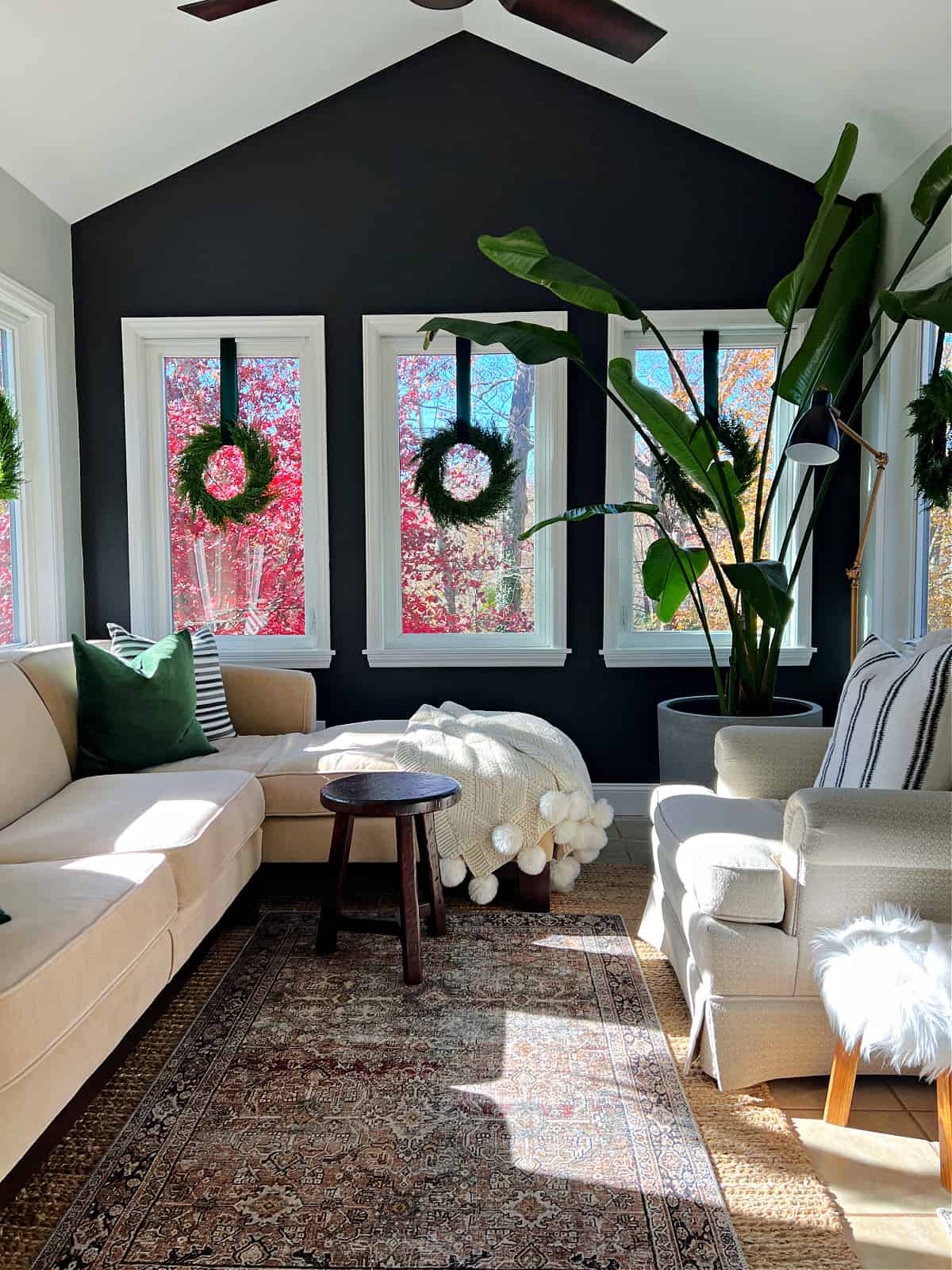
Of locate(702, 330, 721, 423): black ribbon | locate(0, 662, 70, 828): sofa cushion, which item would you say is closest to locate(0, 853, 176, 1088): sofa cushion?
locate(0, 662, 70, 828): sofa cushion

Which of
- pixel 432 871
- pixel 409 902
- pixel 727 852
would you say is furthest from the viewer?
pixel 432 871

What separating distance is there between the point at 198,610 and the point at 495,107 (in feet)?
8.70

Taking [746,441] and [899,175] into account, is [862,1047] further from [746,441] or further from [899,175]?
[899,175]

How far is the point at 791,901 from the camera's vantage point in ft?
6.98

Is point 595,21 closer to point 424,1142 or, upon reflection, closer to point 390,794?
point 390,794

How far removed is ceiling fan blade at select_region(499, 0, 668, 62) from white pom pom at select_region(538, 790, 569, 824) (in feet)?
7.18

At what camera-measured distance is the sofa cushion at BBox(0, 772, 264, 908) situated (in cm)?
237

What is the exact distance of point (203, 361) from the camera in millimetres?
4527

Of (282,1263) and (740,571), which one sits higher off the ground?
(740,571)

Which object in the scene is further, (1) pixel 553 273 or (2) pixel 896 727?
(1) pixel 553 273

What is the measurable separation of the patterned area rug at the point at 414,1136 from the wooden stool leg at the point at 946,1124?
1.41 ft

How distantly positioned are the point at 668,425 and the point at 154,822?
8.02 ft

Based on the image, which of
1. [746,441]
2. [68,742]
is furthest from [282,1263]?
[746,441]

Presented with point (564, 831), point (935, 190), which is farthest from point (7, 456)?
point (935, 190)
